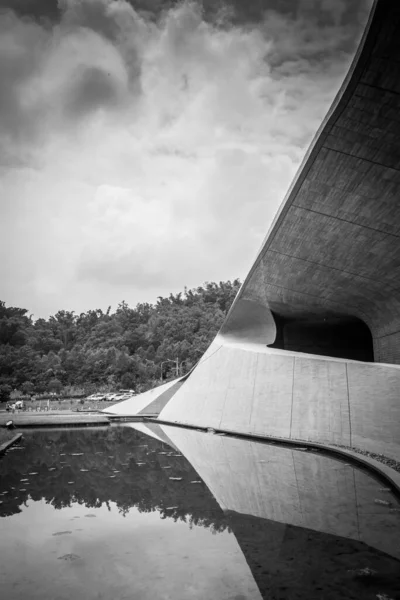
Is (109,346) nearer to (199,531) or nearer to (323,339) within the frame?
(323,339)

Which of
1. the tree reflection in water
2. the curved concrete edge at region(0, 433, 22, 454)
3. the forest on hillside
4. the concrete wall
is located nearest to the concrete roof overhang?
the concrete wall

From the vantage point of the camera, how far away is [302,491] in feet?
18.9

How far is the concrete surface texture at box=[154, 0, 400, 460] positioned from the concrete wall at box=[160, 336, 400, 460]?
30 mm

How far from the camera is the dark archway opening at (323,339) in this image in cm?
1509

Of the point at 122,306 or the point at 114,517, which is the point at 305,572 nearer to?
the point at 114,517

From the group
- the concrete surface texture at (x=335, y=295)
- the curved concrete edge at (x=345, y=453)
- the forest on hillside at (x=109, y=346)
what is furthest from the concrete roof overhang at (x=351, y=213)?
the forest on hillside at (x=109, y=346)

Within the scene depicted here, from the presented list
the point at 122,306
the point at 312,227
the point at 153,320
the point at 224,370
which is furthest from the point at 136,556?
the point at 122,306

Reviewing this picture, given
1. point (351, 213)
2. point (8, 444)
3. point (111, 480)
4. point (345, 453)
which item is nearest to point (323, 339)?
point (345, 453)

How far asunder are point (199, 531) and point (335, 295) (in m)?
8.22

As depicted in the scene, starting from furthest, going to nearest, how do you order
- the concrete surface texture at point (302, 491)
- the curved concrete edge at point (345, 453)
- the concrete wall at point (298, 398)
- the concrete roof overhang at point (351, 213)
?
the concrete wall at point (298, 398) → the curved concrete edge at point (345, 453) → the concrete roof overhang at point (351, 213) → the concrete surface texture at point (302, 491)

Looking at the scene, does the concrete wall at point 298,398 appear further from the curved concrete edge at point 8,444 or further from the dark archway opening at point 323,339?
the curved concrete edge at point 8,444

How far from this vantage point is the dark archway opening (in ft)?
49.5

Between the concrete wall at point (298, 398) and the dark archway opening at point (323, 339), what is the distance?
1.67 m

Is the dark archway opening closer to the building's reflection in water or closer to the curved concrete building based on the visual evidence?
the curved concrete building
